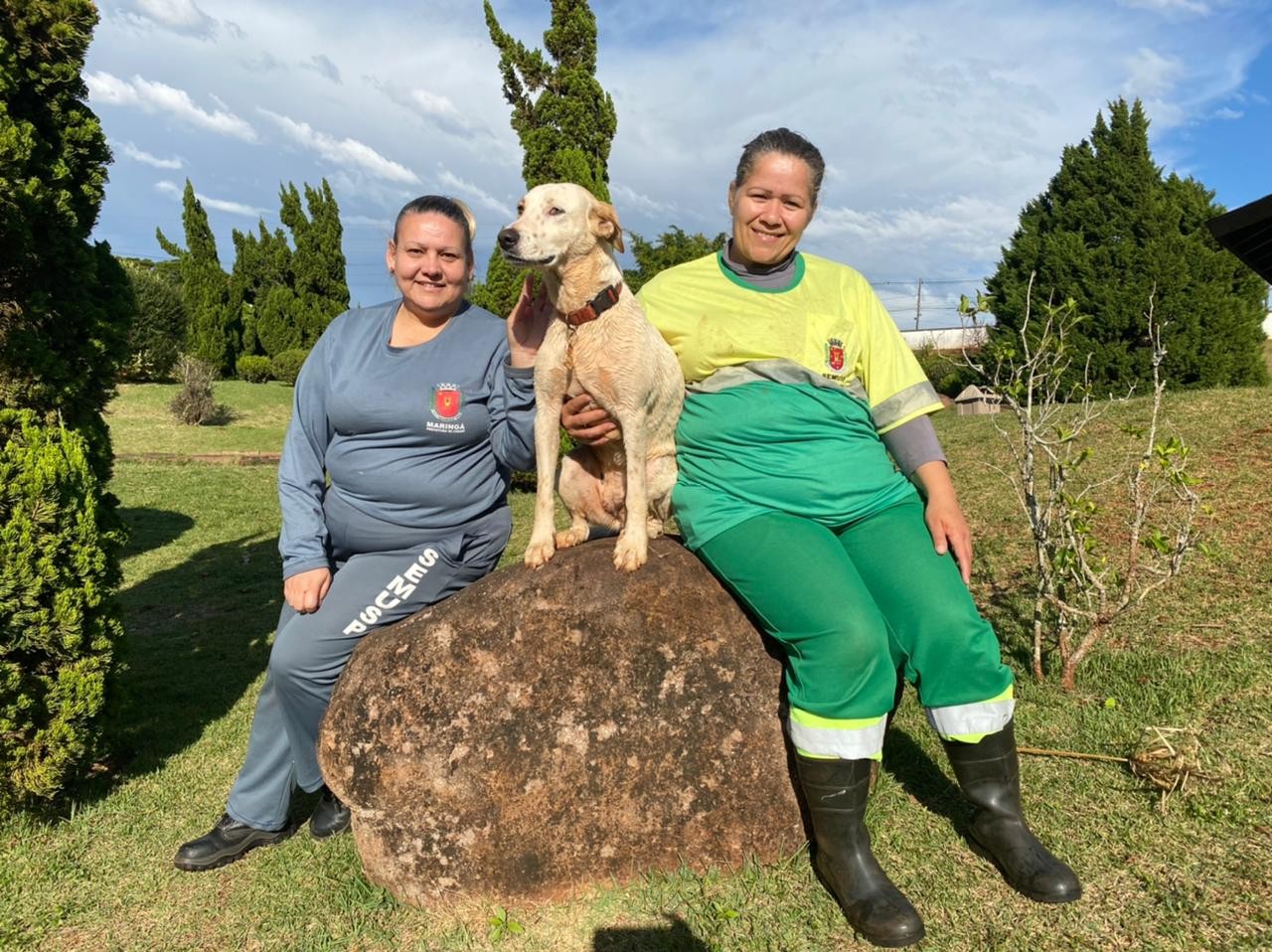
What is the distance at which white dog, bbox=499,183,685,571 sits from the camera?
9.64ft

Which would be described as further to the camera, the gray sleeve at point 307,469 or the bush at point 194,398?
the bush at point 194,398

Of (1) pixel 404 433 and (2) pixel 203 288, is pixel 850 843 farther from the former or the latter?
(2) pixel 203 288

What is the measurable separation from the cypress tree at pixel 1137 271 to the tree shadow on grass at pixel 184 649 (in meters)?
11.7

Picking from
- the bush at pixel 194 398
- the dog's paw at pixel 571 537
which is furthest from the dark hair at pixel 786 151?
the bush at pixel 194 398

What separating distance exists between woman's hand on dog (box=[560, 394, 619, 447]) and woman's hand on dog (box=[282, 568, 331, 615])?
113 centimetres

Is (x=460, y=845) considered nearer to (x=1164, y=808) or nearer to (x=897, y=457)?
(x=897, y=457)

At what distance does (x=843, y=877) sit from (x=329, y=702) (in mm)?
1857

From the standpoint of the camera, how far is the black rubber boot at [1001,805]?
2.67m

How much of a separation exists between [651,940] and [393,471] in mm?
1922

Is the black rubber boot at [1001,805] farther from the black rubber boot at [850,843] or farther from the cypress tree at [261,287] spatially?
the cypress tree at [261,287]

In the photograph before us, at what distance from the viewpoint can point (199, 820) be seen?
3.62 meters

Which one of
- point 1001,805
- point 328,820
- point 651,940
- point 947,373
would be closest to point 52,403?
point 328,820

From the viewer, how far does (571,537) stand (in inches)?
133

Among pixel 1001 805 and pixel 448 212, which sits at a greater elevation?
pixel 448 212
